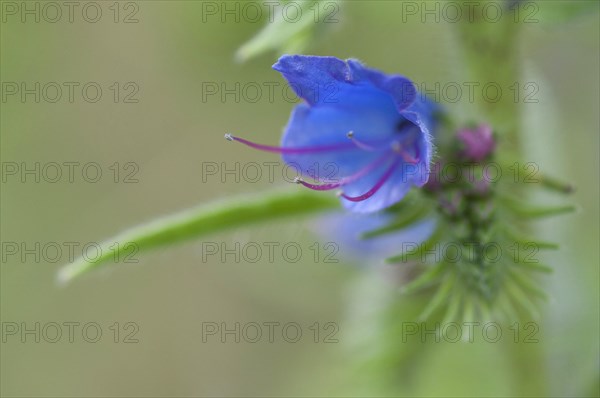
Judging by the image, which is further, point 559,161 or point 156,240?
point 559,161

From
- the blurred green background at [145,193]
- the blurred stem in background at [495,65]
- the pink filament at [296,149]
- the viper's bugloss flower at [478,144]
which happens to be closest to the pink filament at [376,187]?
the pink filament at [296,149]

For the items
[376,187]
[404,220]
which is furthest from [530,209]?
[376,187]

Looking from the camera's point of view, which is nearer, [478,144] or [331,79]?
[331,79]

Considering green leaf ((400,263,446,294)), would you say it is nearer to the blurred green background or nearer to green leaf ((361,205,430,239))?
green leaf ((361,205,430,239))

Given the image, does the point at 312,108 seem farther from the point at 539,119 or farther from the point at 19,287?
the point at 19,287

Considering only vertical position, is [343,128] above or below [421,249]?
above

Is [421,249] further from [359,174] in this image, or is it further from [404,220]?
[359,174]

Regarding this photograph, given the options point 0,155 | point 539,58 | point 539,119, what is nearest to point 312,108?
point 539,119
